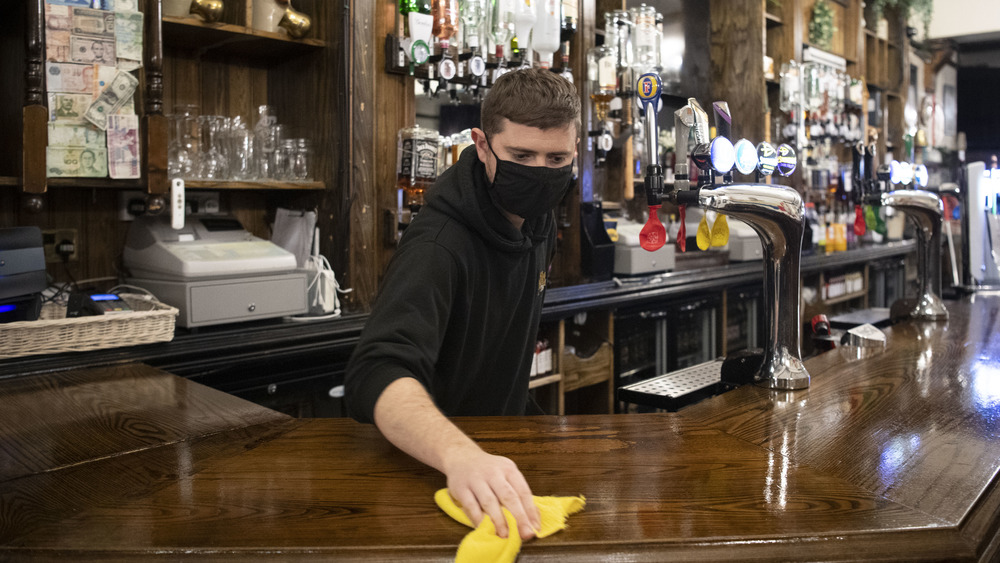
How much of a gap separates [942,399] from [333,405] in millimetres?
1768

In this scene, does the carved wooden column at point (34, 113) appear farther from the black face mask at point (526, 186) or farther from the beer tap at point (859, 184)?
the beer tap at point (859, 184)

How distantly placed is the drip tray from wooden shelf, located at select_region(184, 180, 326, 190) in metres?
1.47

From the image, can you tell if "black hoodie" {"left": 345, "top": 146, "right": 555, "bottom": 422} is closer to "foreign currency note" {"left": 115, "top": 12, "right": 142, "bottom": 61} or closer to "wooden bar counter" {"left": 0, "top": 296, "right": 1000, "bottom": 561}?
"wooden bar counter" {"left": 0, "top": 296, "right": 1000, "bottom": 561}

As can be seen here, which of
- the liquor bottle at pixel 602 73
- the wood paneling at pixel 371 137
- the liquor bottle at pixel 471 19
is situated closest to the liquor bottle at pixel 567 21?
the liquor bottle at pixel 602 73

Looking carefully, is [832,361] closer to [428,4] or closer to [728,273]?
[428,4]

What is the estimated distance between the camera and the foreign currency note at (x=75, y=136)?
7.22 feet

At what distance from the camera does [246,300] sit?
2467 millimetres

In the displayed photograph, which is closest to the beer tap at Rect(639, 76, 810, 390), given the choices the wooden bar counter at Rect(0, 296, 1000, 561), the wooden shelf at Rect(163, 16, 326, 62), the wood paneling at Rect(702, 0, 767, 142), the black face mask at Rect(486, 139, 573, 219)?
the wooden bar counter at Rect(0, 296, 1000, 561)

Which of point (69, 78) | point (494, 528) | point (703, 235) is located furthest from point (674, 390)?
point (69, 78)

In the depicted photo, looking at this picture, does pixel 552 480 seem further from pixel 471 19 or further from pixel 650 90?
pixel 471 19

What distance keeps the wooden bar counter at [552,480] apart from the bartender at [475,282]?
10 centimetres

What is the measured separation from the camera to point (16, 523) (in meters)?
0.99

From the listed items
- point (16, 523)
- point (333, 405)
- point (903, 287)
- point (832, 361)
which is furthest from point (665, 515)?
point (903, 287)

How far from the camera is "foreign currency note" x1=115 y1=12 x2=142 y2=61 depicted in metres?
2.30
